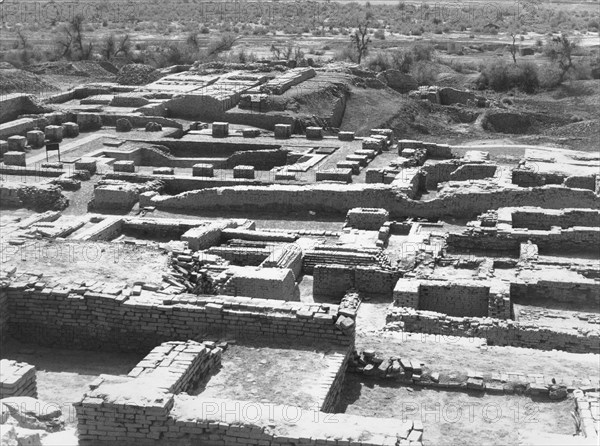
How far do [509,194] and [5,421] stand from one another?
15.7m

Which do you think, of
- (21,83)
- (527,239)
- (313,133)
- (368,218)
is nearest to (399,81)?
(313,133)

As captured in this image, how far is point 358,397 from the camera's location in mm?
10969

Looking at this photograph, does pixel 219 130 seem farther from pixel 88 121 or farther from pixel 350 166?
pixel 350 166

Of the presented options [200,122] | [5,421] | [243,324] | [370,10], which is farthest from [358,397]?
[370,10]

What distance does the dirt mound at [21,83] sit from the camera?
40188 millimetres

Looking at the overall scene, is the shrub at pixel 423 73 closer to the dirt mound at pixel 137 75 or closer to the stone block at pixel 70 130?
the dirt mound at pixel 137 75

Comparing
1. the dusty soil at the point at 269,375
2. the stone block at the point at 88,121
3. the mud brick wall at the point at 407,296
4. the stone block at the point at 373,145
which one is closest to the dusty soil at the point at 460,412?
the dusty soil at the point at 269,375

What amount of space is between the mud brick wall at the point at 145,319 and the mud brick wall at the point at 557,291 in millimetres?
6080

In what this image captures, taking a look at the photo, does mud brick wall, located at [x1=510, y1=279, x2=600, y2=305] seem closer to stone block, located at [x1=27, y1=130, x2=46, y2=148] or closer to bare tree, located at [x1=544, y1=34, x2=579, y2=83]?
stone block, located at [x1=27, y1=130, x2=46, y2=148]

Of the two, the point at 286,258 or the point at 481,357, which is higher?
the point at 481,357

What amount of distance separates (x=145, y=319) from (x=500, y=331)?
600cm

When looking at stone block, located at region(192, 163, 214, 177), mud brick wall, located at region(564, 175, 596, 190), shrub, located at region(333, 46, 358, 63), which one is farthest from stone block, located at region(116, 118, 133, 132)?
shrub, located at region(333, 46, 358, 63)

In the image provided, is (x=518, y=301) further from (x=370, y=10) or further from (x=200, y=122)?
(x=370, y=10)

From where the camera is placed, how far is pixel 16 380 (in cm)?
1009
